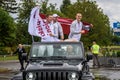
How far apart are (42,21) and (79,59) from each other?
402 cm

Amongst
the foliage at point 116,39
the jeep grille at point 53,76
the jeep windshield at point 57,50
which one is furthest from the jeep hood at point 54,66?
the foliage at point 116,39

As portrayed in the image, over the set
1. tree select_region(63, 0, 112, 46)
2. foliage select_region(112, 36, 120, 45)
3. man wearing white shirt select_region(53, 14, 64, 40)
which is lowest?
foliage select_region(112, 36, 120, 45)

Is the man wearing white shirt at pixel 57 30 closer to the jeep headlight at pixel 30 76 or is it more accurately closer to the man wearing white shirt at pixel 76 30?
the man wearing white shirt at pixel 76 30

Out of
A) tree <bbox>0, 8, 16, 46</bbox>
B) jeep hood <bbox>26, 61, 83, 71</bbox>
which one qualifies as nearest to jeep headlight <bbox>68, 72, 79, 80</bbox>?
jeep hood <bbox>26, 61, 83, 71</bbox>

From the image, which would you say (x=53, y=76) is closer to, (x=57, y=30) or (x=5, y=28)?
(x=57, y=30)

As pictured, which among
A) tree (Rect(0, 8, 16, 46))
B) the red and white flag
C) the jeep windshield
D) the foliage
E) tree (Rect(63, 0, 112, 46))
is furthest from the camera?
the foliage

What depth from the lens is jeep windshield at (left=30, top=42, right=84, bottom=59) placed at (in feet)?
38.3

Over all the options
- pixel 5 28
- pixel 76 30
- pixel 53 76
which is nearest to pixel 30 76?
pixel 53 76

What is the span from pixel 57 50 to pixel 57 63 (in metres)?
0.99

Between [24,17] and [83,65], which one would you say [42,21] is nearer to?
[83,65]

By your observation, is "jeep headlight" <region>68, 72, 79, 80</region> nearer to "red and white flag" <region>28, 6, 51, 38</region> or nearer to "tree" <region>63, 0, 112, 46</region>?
"red and white flag" <region>28, 6, 51, 38</region>

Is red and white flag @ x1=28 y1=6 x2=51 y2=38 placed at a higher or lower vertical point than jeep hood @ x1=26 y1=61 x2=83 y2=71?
higher

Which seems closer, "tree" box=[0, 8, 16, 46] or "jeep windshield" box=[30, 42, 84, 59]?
"jeep windshield" box=[30, 42, 84, 59]

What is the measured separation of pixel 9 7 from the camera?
344ft
